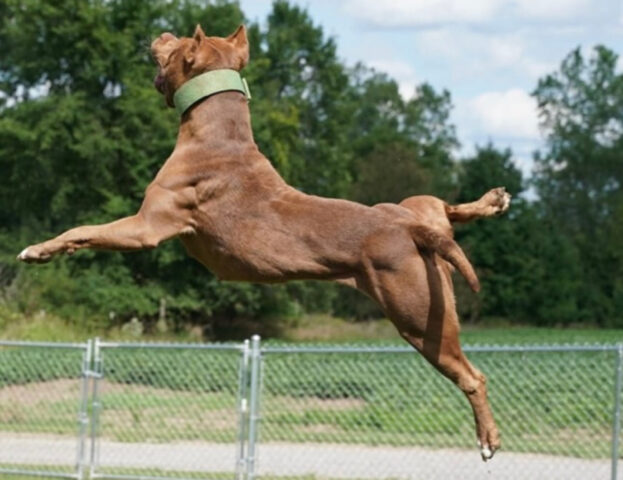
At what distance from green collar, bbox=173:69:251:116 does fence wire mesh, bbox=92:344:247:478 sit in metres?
7.31

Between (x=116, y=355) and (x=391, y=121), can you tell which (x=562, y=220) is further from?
(x=116, y=355)

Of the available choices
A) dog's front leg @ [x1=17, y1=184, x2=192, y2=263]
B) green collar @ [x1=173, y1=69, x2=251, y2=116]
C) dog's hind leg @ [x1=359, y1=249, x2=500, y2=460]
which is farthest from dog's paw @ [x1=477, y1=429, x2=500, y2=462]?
green collar @ [x1=173, y1=69, x2=251, y2=116]

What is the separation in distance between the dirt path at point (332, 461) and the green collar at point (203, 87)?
679 centimetres

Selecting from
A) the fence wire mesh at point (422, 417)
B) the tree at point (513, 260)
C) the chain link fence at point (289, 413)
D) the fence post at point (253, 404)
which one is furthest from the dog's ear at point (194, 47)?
the tree at point (513, 260)

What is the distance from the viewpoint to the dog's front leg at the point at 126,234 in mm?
6488

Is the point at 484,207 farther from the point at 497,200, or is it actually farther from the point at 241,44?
the point at 241,44

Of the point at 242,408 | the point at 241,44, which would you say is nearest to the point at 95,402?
the point at 242,408

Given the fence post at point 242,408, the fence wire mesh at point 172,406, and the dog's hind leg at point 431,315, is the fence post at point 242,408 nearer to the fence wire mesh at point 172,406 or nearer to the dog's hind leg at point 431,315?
the fence wire mesh at point 172,406

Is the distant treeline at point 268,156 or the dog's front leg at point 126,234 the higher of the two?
the distant treeline at point 268,156

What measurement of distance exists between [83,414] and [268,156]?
2632cm

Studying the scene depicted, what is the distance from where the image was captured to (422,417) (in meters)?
13.7

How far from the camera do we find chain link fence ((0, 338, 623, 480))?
12664mm

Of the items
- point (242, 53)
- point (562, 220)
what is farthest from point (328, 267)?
point (562, 220)

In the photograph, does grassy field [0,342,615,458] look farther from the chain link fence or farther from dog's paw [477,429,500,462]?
dog's paw [477,429,500,462]
